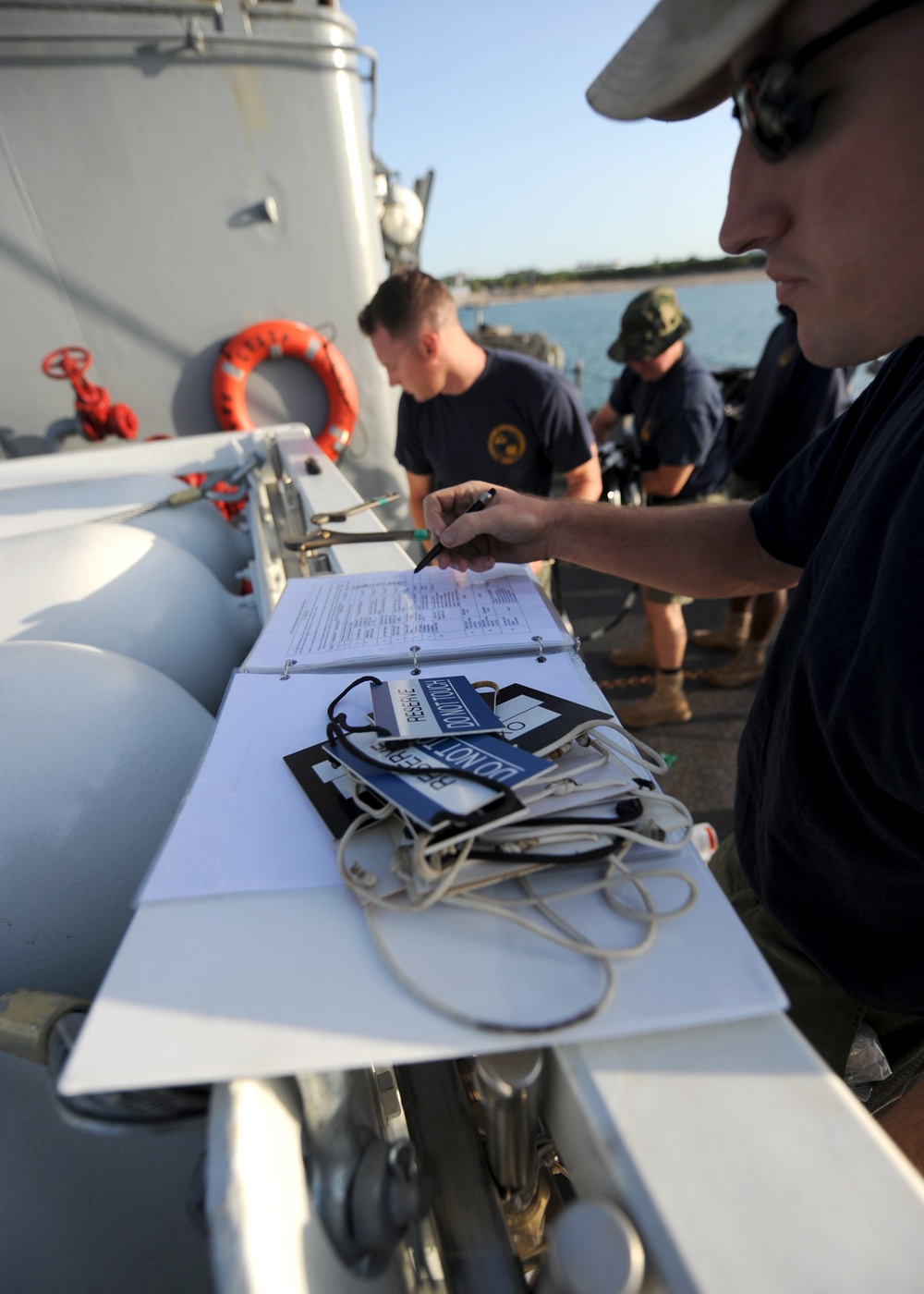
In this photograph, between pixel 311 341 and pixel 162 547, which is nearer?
pixel 162 547

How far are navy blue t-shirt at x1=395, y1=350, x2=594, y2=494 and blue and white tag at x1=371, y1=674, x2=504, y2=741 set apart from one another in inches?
69.2

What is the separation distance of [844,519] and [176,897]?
77 centimetres

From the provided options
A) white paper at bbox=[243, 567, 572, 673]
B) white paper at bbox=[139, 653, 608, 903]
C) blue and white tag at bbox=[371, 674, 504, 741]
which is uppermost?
blue and white tag at bbox=[371, 674, 504, 741]

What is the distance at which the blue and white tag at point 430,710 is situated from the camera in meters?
0.60

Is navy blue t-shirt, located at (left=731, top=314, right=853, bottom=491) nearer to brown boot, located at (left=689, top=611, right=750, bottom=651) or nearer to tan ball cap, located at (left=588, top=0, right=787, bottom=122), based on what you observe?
brown boot, located at (left=689, top=611, right=750, bottom=651)

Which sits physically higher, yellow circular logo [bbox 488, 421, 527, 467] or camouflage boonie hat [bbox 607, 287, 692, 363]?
camouflage boonie hat [bbox 607, 287, 692, 363]

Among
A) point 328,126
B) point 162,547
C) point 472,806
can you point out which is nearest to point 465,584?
point 472,806

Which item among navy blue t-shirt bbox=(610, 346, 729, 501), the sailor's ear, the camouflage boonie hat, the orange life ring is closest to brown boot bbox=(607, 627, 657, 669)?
navy blue t-shirt bbox=(610, 346, 729, 501)

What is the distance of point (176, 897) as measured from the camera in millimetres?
505

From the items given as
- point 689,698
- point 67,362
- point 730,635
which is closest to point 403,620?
point 689,698

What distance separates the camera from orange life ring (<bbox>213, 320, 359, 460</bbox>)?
362cm

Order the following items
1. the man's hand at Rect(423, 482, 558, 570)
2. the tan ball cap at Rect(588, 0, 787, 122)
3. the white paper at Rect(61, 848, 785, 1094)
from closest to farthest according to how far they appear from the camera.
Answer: the white paper at Rect(61, 848, 785, 1094), the tan ball cap at Rect(588, 0, 787, 122), the man's hand at Rect(423, 482, 558, 570)

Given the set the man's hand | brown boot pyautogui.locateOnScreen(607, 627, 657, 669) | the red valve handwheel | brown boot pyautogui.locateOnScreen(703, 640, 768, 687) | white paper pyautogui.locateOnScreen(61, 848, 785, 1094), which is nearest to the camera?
white paper pyautogui.locateOnScreen(61, 848, 785, 1094)

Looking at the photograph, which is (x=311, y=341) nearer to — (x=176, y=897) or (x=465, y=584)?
(x=465, y=584)
